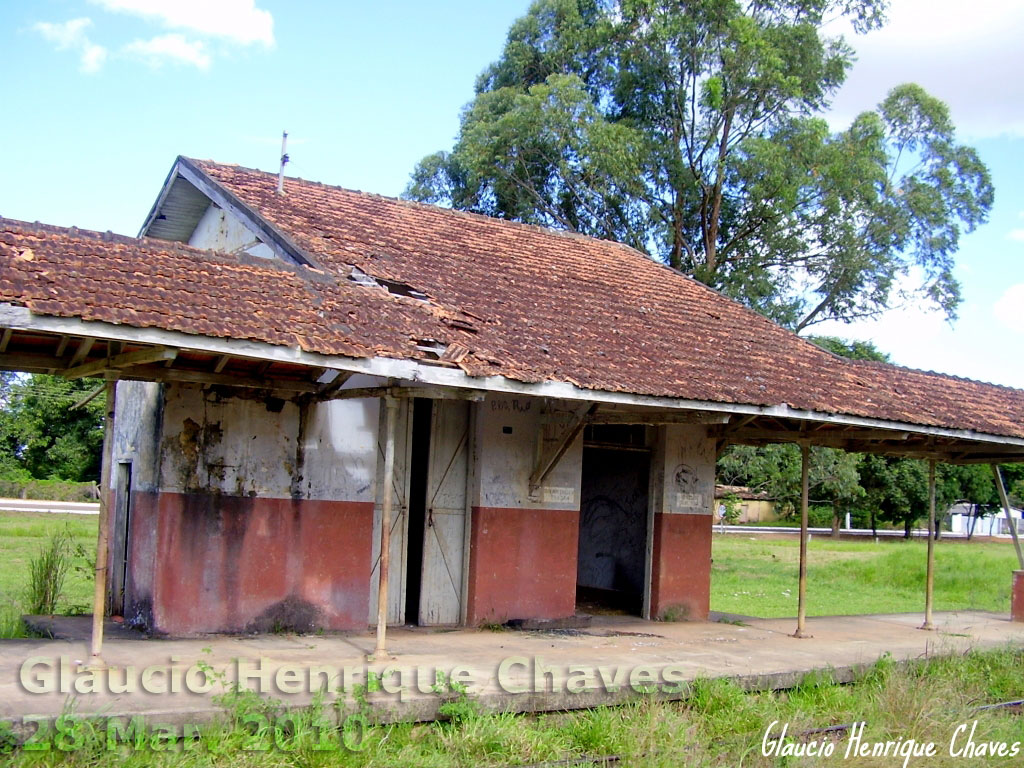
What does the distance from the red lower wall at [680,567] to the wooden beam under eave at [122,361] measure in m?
6.83

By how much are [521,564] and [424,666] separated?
3266 millimetres

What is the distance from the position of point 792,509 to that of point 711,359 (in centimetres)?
4128

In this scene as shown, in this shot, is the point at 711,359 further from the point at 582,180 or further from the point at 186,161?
the point at 582,180

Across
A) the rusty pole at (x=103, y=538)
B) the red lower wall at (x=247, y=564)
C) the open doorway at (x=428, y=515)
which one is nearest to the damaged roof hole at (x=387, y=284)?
the open doorway at (x=428, y=515)

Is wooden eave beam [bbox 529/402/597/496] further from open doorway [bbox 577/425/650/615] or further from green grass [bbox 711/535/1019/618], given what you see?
green grass [bbox 711/535/1019/618]

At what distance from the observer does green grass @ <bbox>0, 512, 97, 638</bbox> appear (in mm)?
11703

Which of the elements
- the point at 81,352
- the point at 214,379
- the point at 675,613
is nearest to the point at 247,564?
the point at 214,379

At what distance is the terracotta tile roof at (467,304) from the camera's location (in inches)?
316

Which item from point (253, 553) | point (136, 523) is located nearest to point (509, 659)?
point (253, 553)

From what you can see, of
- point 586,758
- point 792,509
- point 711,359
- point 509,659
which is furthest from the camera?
point 792,509

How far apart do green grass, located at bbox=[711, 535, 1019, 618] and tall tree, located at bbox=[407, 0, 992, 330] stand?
594 cm

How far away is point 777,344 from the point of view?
44.1 ft

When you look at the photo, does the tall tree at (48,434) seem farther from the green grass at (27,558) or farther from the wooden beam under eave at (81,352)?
the wooden beam under eave at (81,352)

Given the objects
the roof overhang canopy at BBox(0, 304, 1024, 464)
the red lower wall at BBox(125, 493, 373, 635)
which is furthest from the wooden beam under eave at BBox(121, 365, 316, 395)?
the red lower wall at BBox(125, 493, 373, 635)
